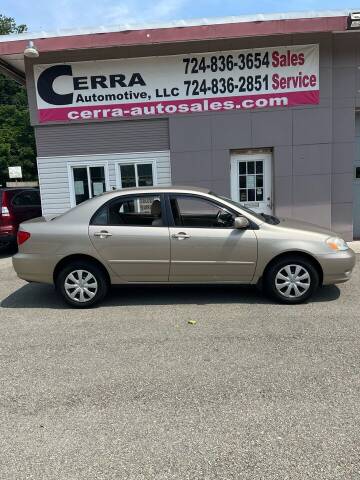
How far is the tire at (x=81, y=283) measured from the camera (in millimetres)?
5559

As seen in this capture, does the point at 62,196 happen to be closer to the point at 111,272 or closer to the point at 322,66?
the point at 111,272

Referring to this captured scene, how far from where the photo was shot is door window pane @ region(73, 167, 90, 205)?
398 inches

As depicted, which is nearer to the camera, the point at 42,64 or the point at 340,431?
the point at 340,431

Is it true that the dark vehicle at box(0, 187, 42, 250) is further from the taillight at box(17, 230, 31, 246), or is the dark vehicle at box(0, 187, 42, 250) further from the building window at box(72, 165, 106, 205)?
the taillight at box(17, 230, 31, 246)

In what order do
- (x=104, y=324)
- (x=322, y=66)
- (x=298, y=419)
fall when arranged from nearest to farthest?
(x=298, y=419), (x=104, y=324), (x=322, y=66)

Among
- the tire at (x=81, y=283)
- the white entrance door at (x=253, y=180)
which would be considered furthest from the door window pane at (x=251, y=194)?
the tire at (x=81, y=283)

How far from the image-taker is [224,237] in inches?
213

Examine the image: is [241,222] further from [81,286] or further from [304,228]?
[81,286]

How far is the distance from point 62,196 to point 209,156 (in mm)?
3747

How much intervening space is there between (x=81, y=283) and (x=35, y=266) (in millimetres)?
672

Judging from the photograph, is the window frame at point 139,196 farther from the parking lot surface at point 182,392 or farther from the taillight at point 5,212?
the taillight at point 5,212

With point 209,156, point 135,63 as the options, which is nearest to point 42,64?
point 135,63

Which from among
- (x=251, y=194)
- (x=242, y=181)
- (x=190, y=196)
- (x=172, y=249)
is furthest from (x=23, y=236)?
(x=251, y=194)

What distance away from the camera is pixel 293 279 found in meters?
5.39
